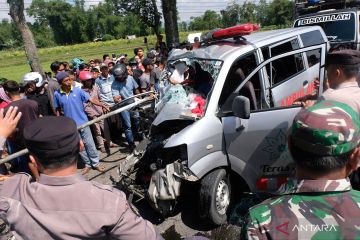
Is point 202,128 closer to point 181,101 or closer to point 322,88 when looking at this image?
point 181,101

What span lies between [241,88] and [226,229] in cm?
162

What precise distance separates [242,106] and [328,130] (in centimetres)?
207

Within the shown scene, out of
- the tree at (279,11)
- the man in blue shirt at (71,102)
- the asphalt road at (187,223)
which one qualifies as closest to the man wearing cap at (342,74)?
the asphalt road at (187,223)

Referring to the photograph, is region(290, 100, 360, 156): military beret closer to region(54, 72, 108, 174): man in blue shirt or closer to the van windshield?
region(54, 72, 108, 174): man in blue shirt

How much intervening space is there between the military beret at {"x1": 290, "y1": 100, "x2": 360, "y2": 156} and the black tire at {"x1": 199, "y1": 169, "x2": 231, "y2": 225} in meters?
2.52

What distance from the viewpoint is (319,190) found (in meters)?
1.22

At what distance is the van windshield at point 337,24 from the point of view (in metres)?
9.06

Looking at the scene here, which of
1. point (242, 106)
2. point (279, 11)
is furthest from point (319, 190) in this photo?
point (279, 11)

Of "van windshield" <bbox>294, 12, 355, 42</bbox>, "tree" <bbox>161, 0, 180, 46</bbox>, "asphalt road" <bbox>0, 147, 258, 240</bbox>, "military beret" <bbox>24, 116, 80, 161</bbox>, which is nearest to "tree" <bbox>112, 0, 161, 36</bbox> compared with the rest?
"tree" <bbox>161, 0, 180, 46</bbox>

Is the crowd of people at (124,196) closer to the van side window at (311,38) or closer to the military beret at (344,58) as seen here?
the military beret at (344,58)

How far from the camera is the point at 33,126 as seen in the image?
1523 mm

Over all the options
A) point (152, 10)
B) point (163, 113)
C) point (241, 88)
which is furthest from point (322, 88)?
point (152, 10)

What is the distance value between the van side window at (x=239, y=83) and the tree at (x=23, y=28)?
6.31m

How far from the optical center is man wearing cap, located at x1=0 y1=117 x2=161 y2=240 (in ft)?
4.73
